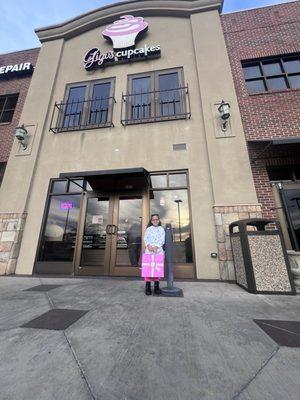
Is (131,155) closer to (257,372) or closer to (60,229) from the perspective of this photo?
(60,229)

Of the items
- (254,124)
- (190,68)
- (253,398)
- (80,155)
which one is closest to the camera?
(253,398)

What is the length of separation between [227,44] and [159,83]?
3.04 metres

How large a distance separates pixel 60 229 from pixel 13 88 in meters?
7.27

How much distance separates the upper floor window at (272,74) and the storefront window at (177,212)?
4.45 metres

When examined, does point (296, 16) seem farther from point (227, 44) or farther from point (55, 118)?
point (55, 118)

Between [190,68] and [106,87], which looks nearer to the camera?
[190,68]

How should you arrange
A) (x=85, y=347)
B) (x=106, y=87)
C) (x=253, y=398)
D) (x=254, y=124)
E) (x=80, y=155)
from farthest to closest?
(x=106, y=87), (x=80, y=155), (x=254, y=124), (x=85, y=347), (x=253, y=398)

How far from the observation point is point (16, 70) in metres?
9.26

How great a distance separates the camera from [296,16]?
7.93 metres

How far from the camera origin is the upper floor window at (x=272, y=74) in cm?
720

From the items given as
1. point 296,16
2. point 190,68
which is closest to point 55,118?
point 190,68

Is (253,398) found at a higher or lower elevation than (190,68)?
lower

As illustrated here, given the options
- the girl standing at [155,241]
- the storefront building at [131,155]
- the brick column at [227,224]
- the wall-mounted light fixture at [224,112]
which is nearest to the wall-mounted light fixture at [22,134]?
the storefront building at [131,155]

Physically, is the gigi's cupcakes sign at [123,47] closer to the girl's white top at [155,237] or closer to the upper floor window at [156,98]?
the upper floor window at [156,98]
